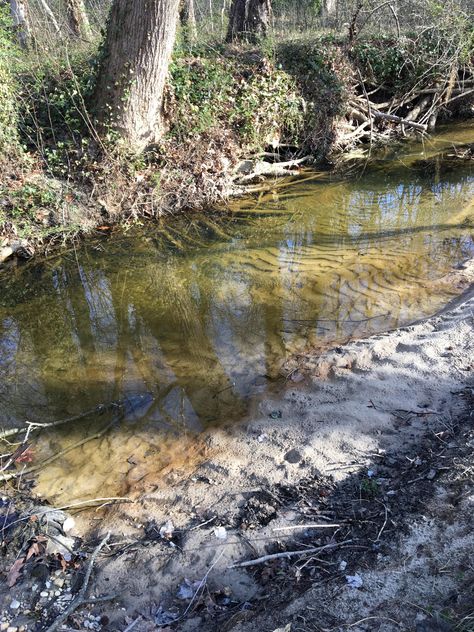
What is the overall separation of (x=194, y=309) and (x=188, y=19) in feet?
36.3

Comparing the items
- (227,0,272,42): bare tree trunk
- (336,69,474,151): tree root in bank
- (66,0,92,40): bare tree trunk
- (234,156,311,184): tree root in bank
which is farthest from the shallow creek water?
(66,0,92,40): bare tree trunk

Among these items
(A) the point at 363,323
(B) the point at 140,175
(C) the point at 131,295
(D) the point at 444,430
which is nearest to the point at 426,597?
(D) the point at 444,430

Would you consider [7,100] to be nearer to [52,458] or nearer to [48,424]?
[48,424]

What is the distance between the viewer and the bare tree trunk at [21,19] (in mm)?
9836

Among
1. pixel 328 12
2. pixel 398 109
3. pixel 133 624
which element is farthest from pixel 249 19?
pixel 133 624

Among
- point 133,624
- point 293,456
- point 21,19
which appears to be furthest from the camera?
point 21,19

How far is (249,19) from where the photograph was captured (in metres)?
12.8

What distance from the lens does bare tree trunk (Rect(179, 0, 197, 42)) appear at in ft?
39.4

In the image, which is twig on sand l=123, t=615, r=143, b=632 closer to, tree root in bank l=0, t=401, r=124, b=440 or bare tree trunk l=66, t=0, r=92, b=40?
tree root in bank l=0, t=401, r=124, b=440

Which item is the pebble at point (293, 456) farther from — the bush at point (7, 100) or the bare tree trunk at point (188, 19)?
the bare tree trunk at point (188, 19)

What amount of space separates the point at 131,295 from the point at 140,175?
309 centimetres

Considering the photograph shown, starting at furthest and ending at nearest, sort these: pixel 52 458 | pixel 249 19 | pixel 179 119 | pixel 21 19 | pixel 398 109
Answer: pixel 398 109
pixel 249 19
pixel 21 19
pixel 179 119
pixel 52 458

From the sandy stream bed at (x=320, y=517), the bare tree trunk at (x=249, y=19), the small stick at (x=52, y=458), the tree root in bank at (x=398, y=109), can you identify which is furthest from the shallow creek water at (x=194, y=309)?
the bare tree trunk at (x=249, y=19)

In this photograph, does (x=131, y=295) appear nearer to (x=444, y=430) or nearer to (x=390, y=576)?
(x=444, y=430)
